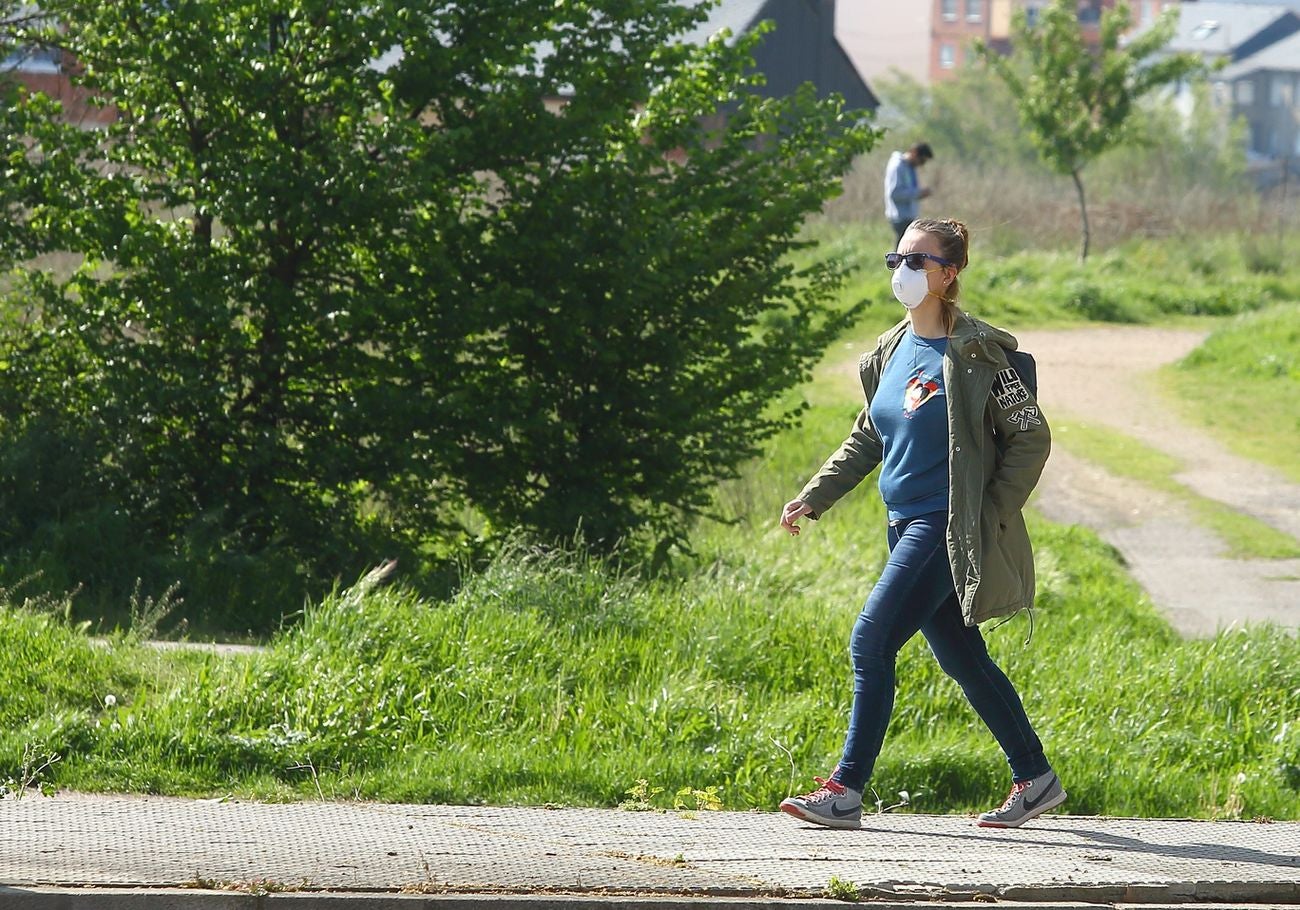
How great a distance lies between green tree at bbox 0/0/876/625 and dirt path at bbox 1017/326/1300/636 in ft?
11.6

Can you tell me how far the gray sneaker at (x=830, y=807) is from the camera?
16.9 feet

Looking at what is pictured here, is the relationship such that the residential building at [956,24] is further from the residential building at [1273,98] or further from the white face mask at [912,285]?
the white face mask at [912,285]

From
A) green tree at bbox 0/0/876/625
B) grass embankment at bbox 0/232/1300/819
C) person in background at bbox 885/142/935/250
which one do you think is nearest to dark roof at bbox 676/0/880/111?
person in background at bbox 885/142/935/250

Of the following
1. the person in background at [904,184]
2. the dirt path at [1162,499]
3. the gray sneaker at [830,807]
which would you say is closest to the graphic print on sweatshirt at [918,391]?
the gray sneaker at [830,807]

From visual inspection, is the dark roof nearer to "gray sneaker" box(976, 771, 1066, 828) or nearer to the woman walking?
the woman walking

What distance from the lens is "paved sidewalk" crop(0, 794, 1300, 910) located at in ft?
14.3

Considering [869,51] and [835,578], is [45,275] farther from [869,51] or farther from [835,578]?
[869,51]

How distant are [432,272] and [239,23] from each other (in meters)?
1.65

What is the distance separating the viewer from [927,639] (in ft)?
16.9

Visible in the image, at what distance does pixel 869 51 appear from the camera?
12006 cm

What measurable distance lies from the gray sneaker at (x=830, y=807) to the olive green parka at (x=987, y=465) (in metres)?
0.70

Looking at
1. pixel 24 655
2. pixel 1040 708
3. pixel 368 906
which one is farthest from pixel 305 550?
pixel 368 906

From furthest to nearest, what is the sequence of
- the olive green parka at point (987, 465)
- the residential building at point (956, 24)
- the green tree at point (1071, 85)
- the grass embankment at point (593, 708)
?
the residential building at point (956, 24), the green tree at point (1071, 85), the grass embankment at point (593, 708), the olive green parka at point (987, 465)

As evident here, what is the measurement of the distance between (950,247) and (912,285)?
19 centimetres
